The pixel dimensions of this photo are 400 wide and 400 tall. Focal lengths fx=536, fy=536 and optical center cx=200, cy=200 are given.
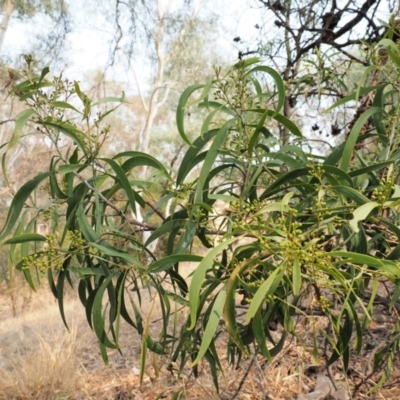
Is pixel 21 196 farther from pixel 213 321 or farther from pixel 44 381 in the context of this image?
pixel 44 381

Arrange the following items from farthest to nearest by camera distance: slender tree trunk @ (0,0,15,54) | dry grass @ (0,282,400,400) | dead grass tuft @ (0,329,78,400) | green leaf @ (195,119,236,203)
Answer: slender tree trunk @ (0,0,15,54) → dead grass tuft @ (0,329,78,400) → dry grass @ (0,282,400,400) → green leaf @ (195,119,236,203)

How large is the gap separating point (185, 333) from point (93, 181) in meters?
0.24

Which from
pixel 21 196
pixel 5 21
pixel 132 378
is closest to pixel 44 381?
pixel 132 378

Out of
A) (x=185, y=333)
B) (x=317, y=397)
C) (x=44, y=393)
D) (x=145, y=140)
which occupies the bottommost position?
(x=44, y=393)

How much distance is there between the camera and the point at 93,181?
671mm

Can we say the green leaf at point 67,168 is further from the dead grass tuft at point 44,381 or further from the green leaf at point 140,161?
the dead grass tuft at point 44,381

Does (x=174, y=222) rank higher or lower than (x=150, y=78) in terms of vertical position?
lower

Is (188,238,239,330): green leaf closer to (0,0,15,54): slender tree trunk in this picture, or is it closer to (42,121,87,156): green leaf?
(42,121,87,156): green leaf

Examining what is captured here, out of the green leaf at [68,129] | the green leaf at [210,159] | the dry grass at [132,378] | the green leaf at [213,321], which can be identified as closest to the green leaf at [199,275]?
the green leaf at [213,321]

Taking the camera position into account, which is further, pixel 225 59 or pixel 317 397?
pixel 225 59

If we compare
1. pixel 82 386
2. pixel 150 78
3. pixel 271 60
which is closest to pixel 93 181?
pixel 271 60

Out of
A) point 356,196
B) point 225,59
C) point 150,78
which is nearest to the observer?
point 356,196

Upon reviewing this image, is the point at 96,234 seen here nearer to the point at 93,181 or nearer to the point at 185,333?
the point at 93,181

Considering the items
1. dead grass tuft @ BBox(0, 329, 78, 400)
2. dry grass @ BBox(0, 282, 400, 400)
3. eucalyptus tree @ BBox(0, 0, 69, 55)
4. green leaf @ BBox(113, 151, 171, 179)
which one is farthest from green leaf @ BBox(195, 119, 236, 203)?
eucalyptus tree @ BBox(0, 0, 69, 55)
